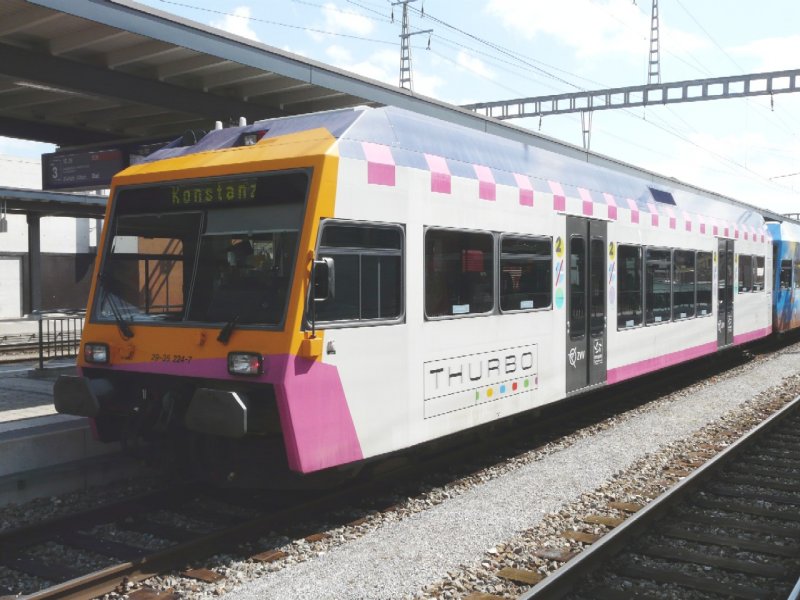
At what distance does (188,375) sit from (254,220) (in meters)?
1.32

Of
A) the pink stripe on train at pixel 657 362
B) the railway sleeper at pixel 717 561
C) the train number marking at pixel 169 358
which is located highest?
the train number marking at pixel 169 358

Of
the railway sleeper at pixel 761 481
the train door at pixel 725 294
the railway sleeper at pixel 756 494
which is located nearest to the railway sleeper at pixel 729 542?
the railway sleeper at pixel 756 494

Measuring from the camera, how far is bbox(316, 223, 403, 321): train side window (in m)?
5.92

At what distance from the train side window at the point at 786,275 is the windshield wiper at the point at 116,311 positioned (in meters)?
18.2

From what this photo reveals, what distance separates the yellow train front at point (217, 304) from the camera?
5.66 m

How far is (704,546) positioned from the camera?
5.98 metres

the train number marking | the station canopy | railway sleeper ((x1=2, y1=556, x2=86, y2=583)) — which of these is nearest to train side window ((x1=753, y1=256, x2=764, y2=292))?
the station canopy

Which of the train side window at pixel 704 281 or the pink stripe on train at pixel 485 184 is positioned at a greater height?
the pink stripe on train at pixel 485 184

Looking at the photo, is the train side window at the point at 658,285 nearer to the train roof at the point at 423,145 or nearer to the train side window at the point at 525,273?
the train roof at the point at 423,145

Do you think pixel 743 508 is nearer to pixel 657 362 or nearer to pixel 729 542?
pixel 729 542

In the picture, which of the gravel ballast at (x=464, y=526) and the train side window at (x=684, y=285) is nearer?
the gravel ballast at (x=464, y=526)

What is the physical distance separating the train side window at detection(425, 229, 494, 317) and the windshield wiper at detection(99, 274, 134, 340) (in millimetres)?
2526

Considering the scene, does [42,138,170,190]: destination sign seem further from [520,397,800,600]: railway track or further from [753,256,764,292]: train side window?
[753,256,764,292]: train side window

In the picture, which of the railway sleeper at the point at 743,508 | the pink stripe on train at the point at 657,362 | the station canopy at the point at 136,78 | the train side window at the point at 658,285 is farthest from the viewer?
the train side window at the point at 658,285
